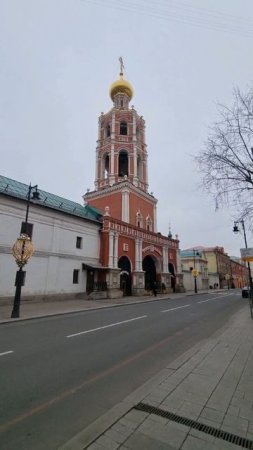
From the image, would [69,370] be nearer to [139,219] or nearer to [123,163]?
[139,219]

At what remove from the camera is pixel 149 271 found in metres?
37.6

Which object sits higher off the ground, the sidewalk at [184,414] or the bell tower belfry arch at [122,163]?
the bell tower belfry arch at [122,163]

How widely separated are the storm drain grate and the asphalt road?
659 mm

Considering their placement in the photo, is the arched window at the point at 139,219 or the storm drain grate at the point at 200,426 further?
the arched window at the point at 139,219

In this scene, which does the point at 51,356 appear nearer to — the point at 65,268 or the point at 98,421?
the point at 98,421

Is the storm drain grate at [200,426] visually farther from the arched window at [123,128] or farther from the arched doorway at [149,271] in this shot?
the arched window at [123,128]

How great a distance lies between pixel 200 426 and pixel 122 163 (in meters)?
40.6

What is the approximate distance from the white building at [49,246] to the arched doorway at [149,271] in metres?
10.3

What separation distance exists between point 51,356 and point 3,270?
15315mm

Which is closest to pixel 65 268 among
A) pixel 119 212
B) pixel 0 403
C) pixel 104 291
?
pixel 104 291

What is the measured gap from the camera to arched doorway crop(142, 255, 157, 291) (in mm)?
37047

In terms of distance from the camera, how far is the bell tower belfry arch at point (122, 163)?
117ft

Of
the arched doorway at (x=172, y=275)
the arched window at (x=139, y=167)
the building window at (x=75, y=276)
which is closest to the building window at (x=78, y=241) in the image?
the building window at (x=75, y=276)

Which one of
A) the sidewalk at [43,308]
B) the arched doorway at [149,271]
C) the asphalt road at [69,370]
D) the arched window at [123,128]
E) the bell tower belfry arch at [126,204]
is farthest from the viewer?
the arched window at [123,128]
